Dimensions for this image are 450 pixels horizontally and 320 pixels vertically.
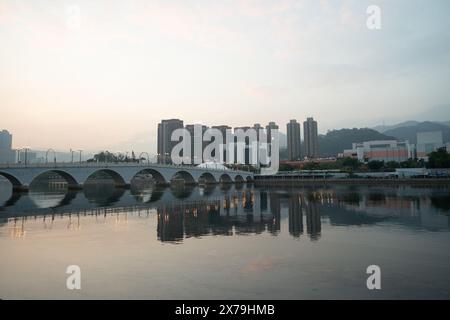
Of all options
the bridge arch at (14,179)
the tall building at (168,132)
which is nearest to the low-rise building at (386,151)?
the tall building at (168,132)

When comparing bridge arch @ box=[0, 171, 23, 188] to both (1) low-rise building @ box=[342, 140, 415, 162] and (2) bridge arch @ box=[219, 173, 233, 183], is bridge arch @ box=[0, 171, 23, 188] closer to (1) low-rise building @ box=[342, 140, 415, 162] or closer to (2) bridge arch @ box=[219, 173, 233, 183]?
(2) bridge arch @ box=[219, 173, 233, 183]

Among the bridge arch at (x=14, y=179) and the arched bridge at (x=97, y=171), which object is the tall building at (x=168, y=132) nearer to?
the arched bridge at (x=97, y=171)

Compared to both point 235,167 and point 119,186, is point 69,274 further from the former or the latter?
point 235,167

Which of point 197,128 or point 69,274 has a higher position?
point 197,128

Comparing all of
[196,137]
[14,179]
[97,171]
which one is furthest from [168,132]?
[14,179]

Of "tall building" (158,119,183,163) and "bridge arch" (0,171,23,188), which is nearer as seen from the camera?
Answer: "bridge arch" (0,171,23,188)

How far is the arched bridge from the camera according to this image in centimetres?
5300

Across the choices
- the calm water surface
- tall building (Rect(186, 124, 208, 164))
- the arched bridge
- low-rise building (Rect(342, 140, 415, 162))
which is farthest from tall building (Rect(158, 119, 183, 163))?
the calm water surface

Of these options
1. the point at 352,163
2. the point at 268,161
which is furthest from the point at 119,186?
the point at 268,161

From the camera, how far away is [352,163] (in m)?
120

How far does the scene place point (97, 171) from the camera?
67375 millimetres

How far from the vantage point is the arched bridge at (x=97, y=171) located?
174 ft
